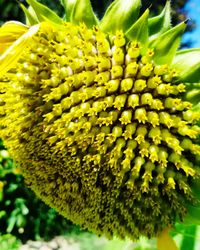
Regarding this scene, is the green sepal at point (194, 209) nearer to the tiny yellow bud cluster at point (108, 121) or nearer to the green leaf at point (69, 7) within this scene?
the tiny yellow bud cluster at point (108, 121)

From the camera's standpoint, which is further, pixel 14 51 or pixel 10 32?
pixel 10 32

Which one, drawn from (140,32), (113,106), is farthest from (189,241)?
(140,32)

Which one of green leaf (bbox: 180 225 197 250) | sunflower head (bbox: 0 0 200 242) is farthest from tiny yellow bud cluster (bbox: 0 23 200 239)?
green leaf (bbox: 180 225 197 250)

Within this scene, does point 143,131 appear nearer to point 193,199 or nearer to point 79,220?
point 193,199

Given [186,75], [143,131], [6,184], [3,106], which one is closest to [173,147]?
[143,131]

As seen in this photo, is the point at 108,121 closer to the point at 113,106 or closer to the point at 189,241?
the point at 113,106

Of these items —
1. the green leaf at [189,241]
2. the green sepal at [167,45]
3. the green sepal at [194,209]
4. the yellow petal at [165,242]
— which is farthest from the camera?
the green leaf at [189,241]

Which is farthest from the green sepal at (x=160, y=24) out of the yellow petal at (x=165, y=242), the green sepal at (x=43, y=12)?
the yellow petal at (x=165, y=242)
